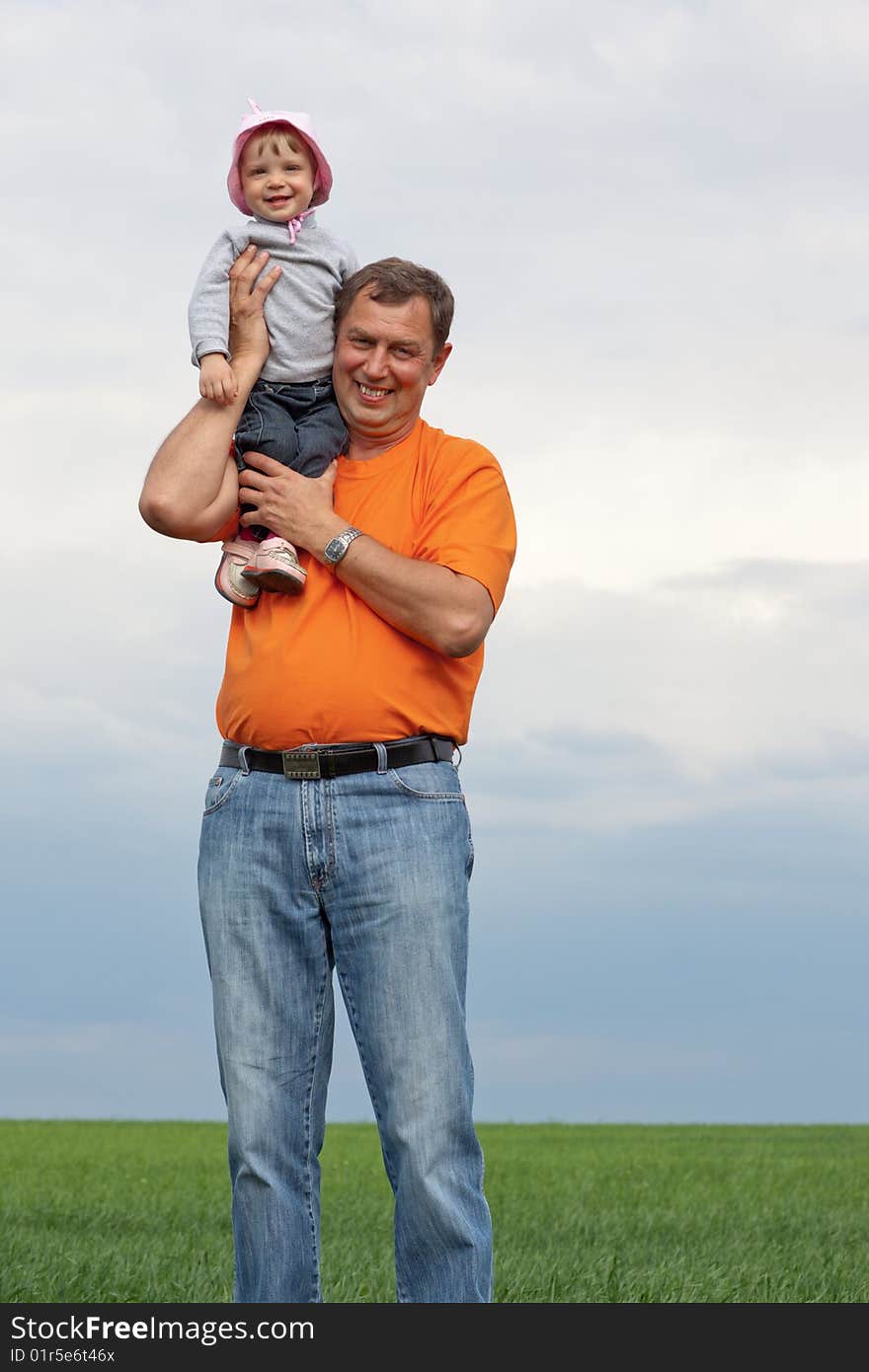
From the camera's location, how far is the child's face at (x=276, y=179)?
16.6 feet

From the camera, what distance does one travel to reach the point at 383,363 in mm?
4715

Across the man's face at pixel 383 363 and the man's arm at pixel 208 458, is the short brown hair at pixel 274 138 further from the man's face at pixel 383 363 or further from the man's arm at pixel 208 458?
the man's face at pixel 383 363

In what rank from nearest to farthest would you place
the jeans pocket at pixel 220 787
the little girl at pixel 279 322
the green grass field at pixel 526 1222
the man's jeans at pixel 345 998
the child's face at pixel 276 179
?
1. the man's jeans at pixel 345 998
2. the jeans pocket at pixel 220 787
3. the little girl at pixel 279 322
4. the child's face at pixel 276 179
5. the green grass field at pixel 526 1222

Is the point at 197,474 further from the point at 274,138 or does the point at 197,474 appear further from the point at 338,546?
the point at 274,138

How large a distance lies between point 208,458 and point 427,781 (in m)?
1.25

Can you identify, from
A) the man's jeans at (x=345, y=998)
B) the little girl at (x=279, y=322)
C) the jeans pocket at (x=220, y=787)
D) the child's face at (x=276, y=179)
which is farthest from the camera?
the child's face at (x=276, y=179)

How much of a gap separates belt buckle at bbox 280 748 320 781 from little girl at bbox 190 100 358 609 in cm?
54

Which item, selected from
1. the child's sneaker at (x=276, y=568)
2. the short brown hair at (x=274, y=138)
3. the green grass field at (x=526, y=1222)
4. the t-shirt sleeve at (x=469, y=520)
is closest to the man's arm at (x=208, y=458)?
the child's sneaker at (x=276, y=568)

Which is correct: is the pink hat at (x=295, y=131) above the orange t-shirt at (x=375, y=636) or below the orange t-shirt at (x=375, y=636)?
above

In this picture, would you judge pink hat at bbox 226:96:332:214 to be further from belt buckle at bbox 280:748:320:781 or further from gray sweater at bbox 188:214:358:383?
belt buckle at bbox 280:748:320:781

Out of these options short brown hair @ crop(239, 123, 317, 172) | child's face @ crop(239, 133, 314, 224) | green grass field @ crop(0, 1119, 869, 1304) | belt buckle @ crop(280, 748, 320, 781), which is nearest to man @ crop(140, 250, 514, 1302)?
belt buckle @ crop(280, 748, 320, 781)

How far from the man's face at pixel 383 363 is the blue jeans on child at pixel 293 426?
0.06 m

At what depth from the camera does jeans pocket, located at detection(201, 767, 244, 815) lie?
466 cm
